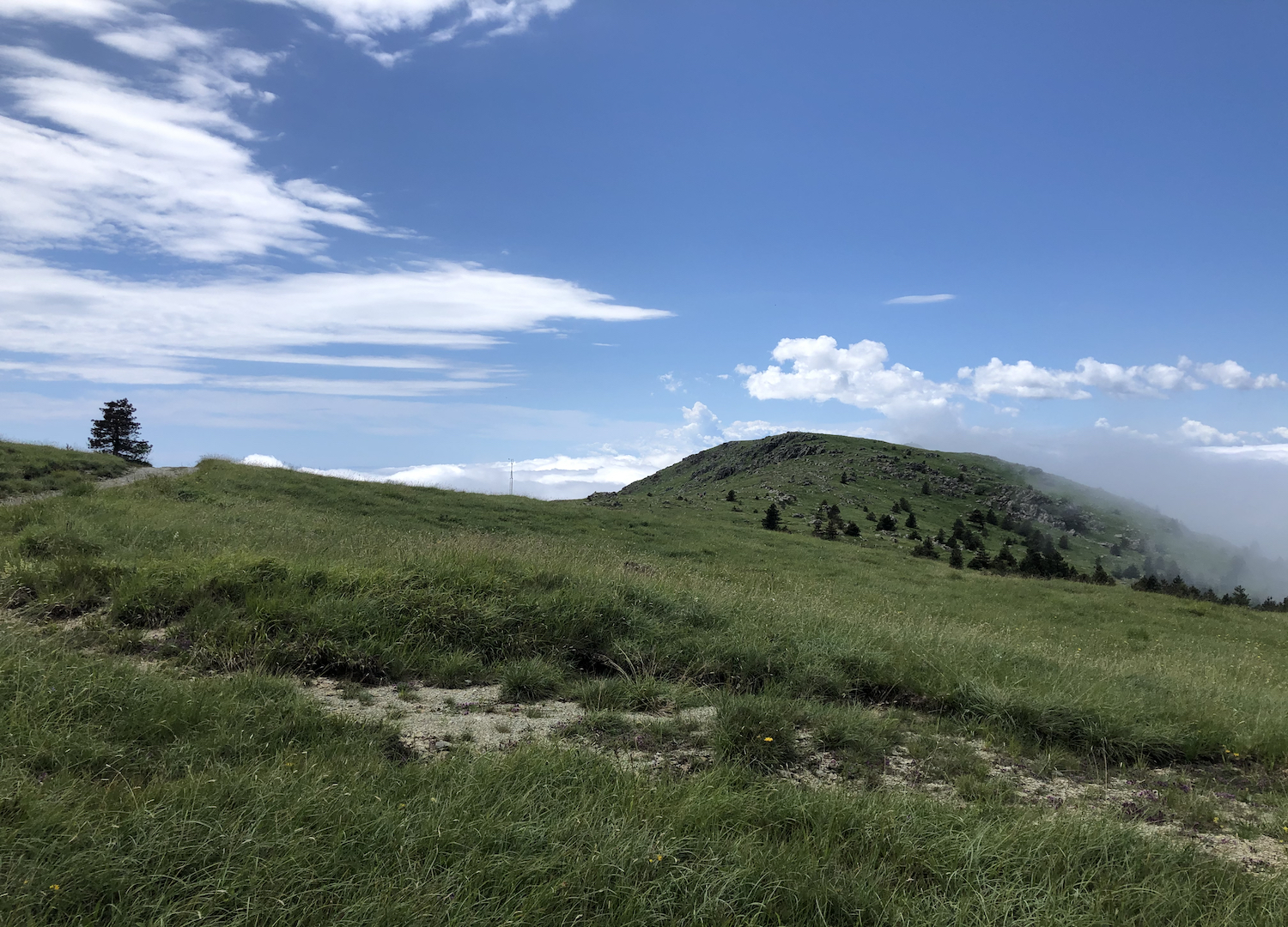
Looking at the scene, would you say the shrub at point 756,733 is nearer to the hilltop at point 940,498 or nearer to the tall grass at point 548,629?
the tall grass at point 548,629

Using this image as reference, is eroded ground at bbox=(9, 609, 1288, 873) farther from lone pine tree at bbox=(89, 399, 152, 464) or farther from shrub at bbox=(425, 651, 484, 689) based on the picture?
lone pine tree at bbox=(89, 399, 152, 464)

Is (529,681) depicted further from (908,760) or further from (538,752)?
(908,760)

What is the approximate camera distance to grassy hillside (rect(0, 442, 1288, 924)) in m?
3.70

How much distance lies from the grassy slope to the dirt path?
1.64ft

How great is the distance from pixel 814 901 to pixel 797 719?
3188 millimetres

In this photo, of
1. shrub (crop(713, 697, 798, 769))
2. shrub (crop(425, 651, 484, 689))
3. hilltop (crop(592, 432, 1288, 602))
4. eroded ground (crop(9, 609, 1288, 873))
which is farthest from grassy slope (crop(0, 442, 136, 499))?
hilltop (crop(592, 432, 1288, 602))

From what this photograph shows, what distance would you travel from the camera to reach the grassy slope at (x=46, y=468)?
23906mm

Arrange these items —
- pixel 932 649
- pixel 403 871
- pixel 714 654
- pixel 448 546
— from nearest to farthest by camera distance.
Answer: pixel 403 871, pixel 714 654, pixel 932 649, pixel 448 546

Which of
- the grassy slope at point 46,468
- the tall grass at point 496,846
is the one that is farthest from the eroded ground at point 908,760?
the grassy slope at point 46,468

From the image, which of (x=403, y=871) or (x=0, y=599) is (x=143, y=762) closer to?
(x=403, y=871)

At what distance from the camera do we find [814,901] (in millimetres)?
3893

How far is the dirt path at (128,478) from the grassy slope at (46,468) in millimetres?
500

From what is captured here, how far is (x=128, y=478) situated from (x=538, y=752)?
3092 centimetres

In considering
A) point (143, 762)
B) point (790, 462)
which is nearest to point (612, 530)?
point (143, 762)
